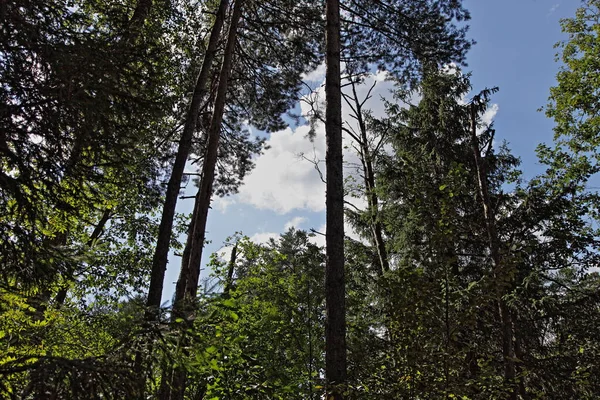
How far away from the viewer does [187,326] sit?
10.2 feet

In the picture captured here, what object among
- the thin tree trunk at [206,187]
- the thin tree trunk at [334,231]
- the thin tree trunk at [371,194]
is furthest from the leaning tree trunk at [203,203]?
the thin tree trunk at [371,194]

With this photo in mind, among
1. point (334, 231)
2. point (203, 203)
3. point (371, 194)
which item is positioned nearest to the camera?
point (334, 231)

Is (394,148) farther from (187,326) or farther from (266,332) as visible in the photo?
(187,326)

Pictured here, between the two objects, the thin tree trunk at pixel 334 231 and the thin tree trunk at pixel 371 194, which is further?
the thin tree trunk at pixel 371 194

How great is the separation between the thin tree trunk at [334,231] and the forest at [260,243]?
0.03 m

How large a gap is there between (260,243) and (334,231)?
708 cm

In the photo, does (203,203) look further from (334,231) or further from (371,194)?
(371,194)

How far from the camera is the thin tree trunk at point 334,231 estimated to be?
5.10m

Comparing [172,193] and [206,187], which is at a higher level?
[206,187]

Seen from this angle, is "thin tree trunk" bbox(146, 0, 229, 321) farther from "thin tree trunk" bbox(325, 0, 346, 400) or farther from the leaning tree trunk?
"thin tree trunk" bbox(325, 0, 346, 400)

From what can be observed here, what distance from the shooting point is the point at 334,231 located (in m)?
5.88

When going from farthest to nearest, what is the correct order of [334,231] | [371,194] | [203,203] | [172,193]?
[371,194] < [172,193] < [203,203] < [334,231]

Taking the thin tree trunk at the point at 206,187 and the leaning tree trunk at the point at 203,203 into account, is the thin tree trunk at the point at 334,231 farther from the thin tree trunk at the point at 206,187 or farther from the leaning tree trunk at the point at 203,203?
the thin tree trunk at the point at 206,187

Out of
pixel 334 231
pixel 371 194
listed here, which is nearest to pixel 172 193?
pixel 334 231
